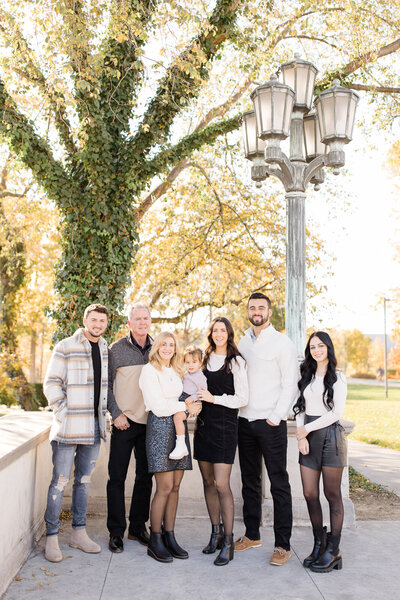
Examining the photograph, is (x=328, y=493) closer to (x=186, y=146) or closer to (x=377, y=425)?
(x=186, y=146)

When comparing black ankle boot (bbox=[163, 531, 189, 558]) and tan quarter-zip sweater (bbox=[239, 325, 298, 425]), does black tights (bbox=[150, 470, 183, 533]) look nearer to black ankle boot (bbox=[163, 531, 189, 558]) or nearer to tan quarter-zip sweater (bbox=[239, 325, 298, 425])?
black ankle boot (bbox=[163, 531, 189, 558])

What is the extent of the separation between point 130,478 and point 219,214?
712cm

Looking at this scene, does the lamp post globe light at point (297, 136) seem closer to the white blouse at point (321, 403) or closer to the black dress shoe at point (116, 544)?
the white blouse at point (321, 403)

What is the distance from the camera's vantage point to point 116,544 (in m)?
4.69

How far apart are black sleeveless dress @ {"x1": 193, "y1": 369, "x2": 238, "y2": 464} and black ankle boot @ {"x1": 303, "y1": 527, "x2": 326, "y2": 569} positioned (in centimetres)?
92

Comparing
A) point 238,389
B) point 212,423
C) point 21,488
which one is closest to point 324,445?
point 238,389

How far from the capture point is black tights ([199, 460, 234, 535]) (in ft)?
14.7

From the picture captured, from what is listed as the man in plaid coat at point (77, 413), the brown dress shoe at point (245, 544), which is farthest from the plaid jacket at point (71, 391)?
the brown dress shoe at point (245, 544)

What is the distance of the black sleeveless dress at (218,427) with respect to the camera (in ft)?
14.8

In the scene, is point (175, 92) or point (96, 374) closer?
point (96, 374)

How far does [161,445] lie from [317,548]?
5.04 feet

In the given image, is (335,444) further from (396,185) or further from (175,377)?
(396,185)

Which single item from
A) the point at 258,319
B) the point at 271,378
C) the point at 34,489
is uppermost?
the point at 258,319

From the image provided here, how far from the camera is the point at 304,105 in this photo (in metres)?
6.16
